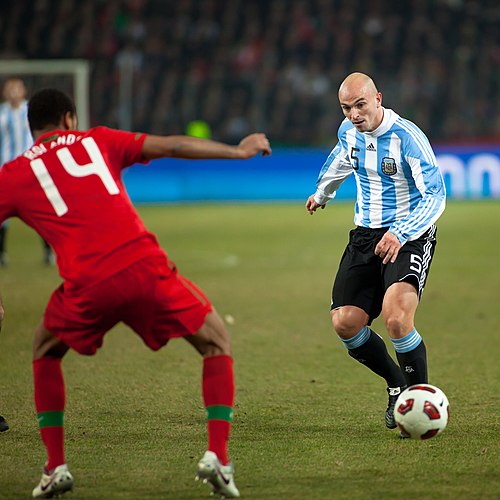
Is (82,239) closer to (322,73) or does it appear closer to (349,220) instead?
(349,220)

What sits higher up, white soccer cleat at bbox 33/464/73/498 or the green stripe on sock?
the green stripe on sock

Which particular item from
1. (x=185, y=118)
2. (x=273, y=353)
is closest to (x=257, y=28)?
(x=185, y=118)

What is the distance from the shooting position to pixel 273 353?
778 cm

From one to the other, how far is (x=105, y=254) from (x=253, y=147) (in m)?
0.78

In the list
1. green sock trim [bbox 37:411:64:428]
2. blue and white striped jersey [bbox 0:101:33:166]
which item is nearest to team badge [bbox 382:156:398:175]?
green sock trim [bbox 37:411:64:428]

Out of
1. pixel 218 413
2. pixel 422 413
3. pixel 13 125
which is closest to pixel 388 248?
pixel 422 413

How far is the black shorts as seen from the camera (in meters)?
5.55

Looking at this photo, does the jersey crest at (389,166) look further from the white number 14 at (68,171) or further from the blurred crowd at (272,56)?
the blurred crowd at (272,56)

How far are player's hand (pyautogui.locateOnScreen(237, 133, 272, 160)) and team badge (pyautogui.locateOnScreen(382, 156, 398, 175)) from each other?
1399 mm

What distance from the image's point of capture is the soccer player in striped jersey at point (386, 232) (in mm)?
5430

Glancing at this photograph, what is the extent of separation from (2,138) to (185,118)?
10050 mm

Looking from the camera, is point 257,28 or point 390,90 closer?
point 390,90

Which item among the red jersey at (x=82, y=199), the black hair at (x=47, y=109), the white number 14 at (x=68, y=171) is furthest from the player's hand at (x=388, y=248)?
the black hair at (x=47, y=109)

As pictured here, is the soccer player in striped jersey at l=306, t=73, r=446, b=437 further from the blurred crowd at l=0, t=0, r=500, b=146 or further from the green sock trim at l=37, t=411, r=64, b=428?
the blurred crowd at l=0, t=0, r=500, b=146
